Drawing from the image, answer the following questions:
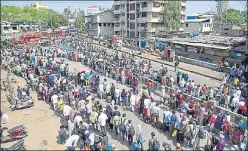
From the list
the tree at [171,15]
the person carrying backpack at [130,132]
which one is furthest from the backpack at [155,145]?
the tree at [171,15]

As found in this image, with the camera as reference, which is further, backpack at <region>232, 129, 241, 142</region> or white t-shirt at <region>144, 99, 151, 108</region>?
white t-shirt at <region>144, 99, 151, 108</region>

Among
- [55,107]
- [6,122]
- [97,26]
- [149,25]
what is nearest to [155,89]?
[55,107]

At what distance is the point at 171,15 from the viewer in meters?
58.4

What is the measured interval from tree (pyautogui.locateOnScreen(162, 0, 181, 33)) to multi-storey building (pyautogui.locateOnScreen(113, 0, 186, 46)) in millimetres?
1444

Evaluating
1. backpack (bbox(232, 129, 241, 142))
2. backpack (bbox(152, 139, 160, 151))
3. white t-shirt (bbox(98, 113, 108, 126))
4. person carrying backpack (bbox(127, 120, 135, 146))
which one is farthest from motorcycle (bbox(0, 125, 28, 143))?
backpack (bbox(232, 129, 241, 142))

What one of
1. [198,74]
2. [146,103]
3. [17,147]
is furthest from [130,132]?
[198,74]

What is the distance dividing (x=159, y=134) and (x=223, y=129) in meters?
3.49

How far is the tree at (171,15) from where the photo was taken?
189 ft

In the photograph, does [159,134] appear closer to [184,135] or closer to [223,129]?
[184,135]

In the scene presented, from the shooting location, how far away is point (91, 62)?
100 feet

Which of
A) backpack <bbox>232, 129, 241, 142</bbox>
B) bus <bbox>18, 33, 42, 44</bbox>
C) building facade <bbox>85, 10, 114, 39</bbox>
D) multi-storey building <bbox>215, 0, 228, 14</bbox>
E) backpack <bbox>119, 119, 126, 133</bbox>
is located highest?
multi-storey building <bbox>215, 0, 228, 14</bbox>

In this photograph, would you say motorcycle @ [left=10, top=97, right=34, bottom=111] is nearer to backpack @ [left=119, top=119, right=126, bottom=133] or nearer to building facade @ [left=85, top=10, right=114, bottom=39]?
backpack @ [left=119, top=119, right=126, bottom=133]

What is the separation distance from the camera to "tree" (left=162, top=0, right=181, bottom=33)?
57.8 metres

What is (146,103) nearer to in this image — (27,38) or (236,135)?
(236,135)
